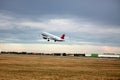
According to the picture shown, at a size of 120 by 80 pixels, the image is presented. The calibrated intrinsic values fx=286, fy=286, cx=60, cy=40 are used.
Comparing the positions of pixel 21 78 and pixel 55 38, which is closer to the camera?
pixel 21 78

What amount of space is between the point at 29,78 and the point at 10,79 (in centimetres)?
304

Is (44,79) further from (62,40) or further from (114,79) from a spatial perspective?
(62,40)

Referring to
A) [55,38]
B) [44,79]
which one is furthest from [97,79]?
[55,38]

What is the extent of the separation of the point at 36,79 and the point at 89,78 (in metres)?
8.46

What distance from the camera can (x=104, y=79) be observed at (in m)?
43.8

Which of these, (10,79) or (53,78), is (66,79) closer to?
(53,78)

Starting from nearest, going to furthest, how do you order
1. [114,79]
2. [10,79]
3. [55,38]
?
1. [10,79]
2. [114,79]
3. [55,38]

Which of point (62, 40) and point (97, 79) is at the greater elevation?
point (62, 40)

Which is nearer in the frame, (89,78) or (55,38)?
(89,78)

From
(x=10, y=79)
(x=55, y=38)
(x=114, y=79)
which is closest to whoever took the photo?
(x=10, y=79)

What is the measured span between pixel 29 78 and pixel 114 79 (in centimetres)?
1314

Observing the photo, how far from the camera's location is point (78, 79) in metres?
43.1

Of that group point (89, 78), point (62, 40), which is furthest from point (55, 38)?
point (89, 78)

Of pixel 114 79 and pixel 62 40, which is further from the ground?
pixel 62 40
